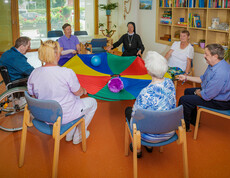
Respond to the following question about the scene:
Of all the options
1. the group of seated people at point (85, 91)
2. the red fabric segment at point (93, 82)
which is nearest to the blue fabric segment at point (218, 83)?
the group of seated people at point (85, 91)

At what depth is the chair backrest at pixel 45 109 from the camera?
2.48 m

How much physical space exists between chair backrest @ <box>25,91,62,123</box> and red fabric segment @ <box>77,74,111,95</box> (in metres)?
1.02

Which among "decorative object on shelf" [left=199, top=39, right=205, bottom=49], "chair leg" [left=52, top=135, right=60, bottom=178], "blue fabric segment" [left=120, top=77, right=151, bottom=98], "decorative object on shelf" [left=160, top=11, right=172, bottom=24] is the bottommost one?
"chair leg" [left=52, top=135, right=60, bottom=178]

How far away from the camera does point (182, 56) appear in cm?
495

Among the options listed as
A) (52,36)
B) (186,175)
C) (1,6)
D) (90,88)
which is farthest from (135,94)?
(1,6)

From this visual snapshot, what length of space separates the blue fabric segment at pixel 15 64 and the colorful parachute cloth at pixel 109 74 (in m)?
0.77

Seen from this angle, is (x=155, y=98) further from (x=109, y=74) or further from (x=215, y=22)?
(x=215, y=22)

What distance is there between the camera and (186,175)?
2.56 m

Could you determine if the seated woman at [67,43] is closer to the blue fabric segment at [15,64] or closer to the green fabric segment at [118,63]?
the green fabric segment at [118,63]

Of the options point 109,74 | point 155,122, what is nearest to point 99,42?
point 109,74

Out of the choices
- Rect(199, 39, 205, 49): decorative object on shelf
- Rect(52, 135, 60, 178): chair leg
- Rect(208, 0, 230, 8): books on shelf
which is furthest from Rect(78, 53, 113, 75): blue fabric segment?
Rect(208, 0, 230, 8): books on shelf

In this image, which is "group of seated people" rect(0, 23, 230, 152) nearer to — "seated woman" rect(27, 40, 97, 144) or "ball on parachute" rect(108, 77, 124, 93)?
"seated woman" rect(27, 40, 97, 144)

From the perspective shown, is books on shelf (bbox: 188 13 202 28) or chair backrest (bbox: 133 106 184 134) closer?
chair backrest (bbox: 133 106 184 134)

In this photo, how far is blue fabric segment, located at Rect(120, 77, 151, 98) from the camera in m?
3.55
